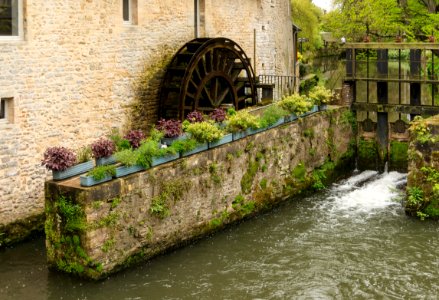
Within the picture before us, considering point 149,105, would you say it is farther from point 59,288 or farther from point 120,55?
point 59,288

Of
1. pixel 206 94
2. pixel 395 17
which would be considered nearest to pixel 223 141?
pixel 206 94

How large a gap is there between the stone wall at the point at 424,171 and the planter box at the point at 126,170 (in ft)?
18.3

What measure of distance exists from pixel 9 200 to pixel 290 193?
19.3ft

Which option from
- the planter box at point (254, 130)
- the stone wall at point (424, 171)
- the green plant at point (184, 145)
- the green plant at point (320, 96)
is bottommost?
the stone wall at point (424, 171)

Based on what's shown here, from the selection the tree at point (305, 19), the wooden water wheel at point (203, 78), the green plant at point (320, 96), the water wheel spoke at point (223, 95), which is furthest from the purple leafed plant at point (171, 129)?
the tree at point (305, 19)

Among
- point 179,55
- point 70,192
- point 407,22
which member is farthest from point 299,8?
point 70,192

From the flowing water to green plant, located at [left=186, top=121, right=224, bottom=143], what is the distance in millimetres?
1761

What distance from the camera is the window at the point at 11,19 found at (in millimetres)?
12828

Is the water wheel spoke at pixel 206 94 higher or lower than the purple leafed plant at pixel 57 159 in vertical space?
higher

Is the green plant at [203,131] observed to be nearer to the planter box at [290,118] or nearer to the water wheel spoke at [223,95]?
the planter box at [290,118]

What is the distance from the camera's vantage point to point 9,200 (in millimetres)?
12914

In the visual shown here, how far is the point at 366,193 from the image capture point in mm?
16125

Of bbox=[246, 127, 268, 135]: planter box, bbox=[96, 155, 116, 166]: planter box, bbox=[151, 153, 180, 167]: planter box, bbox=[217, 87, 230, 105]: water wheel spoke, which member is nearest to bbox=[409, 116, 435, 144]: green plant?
bbox=[246, 127, 268, 135]: planter box

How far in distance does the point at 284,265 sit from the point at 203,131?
2.75m
